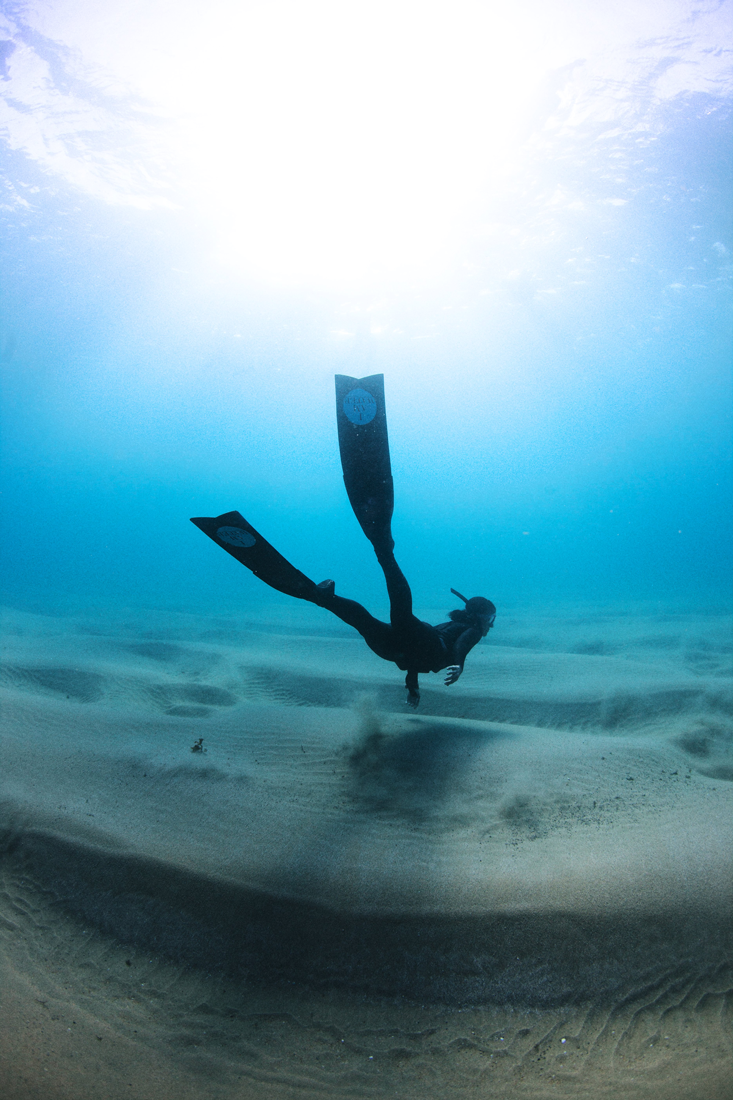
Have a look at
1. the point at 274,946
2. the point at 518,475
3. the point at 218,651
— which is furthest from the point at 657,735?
the point at 518,475

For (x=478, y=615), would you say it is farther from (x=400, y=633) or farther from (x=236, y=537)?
(x=236, y=537)

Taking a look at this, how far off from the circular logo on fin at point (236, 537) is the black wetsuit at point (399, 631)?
3.12ft

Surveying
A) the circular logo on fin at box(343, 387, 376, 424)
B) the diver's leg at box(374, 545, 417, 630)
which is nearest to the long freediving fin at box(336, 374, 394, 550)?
the circular logo on fin at box(343, 387, 376, 424)

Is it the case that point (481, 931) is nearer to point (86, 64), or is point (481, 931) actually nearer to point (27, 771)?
point (27, 771)

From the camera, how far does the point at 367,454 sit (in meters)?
5.06

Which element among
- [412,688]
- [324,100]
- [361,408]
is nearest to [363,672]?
[412,688]

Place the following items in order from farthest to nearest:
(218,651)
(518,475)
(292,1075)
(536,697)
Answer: (518,475)
(218,651)
(536,697)
(292,1075)

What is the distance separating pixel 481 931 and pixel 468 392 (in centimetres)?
5511

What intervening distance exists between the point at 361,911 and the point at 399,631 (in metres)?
2.49

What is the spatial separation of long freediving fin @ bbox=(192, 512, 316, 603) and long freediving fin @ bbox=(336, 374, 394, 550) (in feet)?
2.99

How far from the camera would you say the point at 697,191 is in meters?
18.6

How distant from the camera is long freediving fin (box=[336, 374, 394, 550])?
16.6ft

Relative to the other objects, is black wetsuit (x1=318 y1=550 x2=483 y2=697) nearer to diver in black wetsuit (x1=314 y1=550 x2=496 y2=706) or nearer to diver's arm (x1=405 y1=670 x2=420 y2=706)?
diver in black wetsuit (x1=314 y1=550 x2=496 y2=706)

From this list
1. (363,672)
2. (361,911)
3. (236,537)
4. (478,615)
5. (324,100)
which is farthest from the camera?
(324,100)
